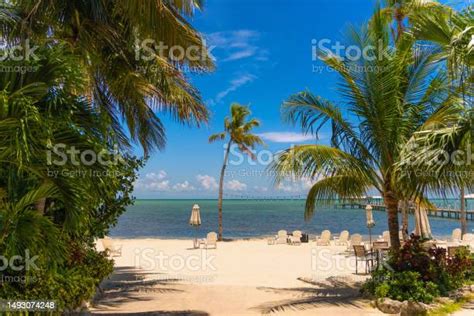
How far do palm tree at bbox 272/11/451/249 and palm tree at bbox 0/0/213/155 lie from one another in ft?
9.37

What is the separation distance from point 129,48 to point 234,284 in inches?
255

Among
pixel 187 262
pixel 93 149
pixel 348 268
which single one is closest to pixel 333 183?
pixel 348 268

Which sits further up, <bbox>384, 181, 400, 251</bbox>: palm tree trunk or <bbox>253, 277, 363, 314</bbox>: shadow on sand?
<bbox>384, 181, 400, 251</bbox>: palm tree trunk

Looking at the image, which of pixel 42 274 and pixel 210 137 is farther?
pixel 210 137

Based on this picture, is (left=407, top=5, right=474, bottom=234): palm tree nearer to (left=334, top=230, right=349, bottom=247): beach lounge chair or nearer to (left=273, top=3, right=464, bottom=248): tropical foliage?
(left=273, top=3, right=464, bottom=248): tropical foliage

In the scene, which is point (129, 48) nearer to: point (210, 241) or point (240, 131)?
point (210, 241)

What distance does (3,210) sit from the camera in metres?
4.56

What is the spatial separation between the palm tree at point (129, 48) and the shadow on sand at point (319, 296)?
4.86m

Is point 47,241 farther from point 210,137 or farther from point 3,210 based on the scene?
point 210,137

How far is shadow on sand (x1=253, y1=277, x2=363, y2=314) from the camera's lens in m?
7.97

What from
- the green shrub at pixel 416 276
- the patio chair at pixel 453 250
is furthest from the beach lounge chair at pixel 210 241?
the green shrub at pixel 416 276

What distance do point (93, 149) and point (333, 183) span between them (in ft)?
20.9

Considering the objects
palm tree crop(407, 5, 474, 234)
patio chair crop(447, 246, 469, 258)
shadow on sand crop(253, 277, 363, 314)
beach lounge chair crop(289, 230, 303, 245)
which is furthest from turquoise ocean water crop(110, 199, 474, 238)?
beach lounge chair crop(289, 230, 303, 245)

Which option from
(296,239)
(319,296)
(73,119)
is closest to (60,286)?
(73,119)
